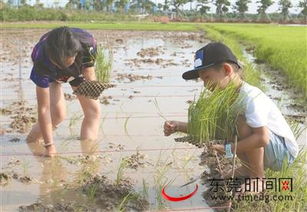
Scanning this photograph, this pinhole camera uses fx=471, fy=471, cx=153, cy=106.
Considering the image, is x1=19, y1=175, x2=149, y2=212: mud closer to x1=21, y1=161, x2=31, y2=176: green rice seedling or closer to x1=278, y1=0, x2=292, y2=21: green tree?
x1=21, y1=161, x2=31, y2=176: green rice seedling

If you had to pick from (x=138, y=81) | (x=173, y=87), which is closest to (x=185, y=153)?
(x=173, y=87)

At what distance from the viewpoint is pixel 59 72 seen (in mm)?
3531

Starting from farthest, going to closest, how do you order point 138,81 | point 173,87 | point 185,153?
point 138,81 → point 173,87 → point 185,153

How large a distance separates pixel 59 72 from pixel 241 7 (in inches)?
2224

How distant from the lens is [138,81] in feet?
25.4

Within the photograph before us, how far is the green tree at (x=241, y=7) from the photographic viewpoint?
5734 centimetres

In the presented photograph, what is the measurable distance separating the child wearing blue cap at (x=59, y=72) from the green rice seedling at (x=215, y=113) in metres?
0.99

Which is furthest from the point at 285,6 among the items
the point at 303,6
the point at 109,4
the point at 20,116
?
the point at 20,116

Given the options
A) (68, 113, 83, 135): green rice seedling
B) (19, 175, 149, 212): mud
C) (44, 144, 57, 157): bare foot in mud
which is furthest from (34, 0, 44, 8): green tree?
(19, 175, 149, 212): mud

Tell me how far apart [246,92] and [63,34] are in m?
1.26

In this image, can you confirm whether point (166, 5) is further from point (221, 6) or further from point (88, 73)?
point (88, 73)

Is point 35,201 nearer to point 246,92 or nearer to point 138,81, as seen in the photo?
point 246,92

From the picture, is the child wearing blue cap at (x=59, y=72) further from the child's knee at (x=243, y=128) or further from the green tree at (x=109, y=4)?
the green tree at (x=109, y=4)

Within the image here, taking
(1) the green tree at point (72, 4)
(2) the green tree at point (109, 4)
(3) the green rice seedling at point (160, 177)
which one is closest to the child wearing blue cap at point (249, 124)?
(3) the green rice seedling at point (160, 177)
